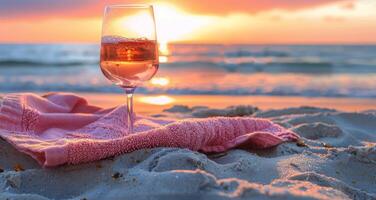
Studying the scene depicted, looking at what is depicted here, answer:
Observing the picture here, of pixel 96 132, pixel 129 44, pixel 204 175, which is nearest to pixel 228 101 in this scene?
pixel 96 132

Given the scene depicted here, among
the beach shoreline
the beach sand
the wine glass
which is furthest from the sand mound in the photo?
the beach shoreline

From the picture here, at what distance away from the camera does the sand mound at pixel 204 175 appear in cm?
173

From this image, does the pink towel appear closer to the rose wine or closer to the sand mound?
the sand mound

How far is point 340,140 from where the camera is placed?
3170 millimetres

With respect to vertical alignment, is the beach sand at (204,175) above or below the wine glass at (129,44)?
below

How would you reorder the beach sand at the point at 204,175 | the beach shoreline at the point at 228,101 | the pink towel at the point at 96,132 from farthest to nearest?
the beach shoreline at the point at 228,101 < the pink towel at the point at 96,132 < the beach sand at the point at 204,175

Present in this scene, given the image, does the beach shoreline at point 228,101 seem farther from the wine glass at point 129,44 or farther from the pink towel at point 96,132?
the wine glass at point 129,44

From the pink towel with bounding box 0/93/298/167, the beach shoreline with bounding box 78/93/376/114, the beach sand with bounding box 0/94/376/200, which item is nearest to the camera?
the beach sand with bounding box 0/94/376/200

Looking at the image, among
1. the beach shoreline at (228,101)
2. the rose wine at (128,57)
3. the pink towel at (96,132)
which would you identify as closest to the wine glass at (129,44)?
the rose wine at (128,57)

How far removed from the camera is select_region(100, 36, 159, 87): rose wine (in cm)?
218

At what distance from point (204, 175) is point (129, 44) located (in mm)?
717

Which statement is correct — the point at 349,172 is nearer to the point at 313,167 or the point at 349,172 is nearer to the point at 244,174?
the point at 313,167

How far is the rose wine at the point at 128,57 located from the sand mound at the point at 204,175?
1.15ft

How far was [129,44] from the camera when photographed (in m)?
2.18
